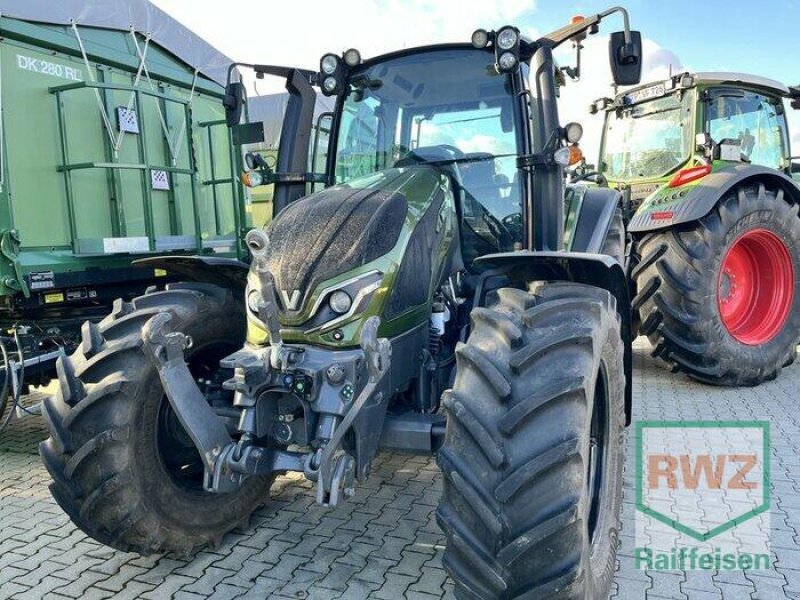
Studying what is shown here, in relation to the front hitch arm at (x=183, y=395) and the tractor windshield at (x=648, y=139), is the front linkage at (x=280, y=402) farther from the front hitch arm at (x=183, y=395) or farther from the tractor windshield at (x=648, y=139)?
the tractor windshield at (x=648, y=139)

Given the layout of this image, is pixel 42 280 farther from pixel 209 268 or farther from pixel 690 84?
pixel 690 84

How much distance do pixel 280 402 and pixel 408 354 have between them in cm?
62

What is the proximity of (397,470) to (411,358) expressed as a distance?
1365mm

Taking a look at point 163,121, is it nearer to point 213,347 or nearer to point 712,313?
point 213,347

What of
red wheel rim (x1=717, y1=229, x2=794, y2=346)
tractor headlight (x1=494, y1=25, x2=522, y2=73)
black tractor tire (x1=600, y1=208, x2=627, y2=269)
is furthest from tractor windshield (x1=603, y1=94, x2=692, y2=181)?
tractor headlight (x1=494, y1=25, x2=522, y2=73)

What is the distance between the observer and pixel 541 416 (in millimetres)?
2059

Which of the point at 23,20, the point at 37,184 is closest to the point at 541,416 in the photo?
the point at 37,184

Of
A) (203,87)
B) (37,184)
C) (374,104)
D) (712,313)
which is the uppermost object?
(203,87)

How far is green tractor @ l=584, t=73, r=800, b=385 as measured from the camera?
5.08 meters

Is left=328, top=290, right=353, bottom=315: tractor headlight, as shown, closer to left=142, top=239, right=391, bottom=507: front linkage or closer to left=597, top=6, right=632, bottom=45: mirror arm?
left=142, top=239, right=391, bottom=507: front linkage

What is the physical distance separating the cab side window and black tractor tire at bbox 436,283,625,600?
5.19m

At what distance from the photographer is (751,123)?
692cm

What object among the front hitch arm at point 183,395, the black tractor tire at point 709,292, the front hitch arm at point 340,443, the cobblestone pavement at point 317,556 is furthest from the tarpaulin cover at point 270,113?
the front hitch arm at point 340,443

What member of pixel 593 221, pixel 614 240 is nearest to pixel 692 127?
pixel 614 240
